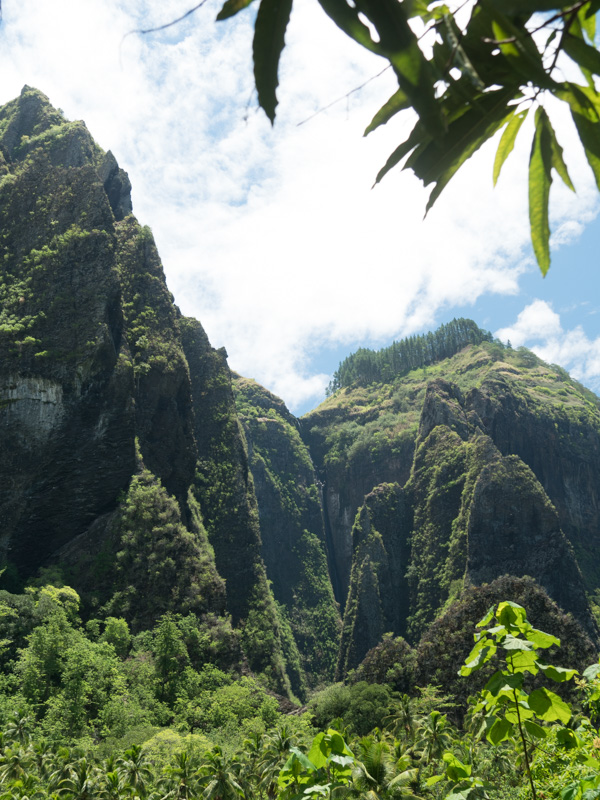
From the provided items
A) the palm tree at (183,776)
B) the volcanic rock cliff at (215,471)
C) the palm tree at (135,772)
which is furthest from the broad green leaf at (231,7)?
the volcanic rock cliff at (215,471)

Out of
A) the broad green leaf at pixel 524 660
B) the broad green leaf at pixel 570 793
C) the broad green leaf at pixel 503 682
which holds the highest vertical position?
the broad green leaf at pixel 524 660

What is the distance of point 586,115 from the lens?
1071 mm

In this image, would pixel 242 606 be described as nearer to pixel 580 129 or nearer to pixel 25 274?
pixel 25 274

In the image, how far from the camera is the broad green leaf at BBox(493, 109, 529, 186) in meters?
1.17

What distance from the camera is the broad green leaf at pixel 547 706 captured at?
2018 millimetres

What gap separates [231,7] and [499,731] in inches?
91.6

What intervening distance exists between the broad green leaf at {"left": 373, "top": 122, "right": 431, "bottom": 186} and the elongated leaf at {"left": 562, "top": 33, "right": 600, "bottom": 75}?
271 millimetres

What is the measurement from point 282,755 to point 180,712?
1697cm

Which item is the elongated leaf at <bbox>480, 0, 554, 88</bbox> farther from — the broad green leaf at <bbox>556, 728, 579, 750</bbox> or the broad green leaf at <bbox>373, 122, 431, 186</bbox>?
the broad green leaf at <bbox>556, 728, 579, 750</bbox>

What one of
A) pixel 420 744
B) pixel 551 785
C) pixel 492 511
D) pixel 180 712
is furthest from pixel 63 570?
pixel 551 785

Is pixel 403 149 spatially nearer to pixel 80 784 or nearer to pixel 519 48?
pixel 519 48

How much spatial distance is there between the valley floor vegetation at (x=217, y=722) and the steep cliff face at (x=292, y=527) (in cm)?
3861

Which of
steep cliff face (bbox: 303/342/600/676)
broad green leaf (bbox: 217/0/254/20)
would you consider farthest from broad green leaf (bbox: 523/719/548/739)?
steep cliff face (bbox: 303/342/600/676)

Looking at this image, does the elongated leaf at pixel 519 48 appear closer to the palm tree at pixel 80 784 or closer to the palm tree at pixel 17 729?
the palm tree at pixel 80 784
